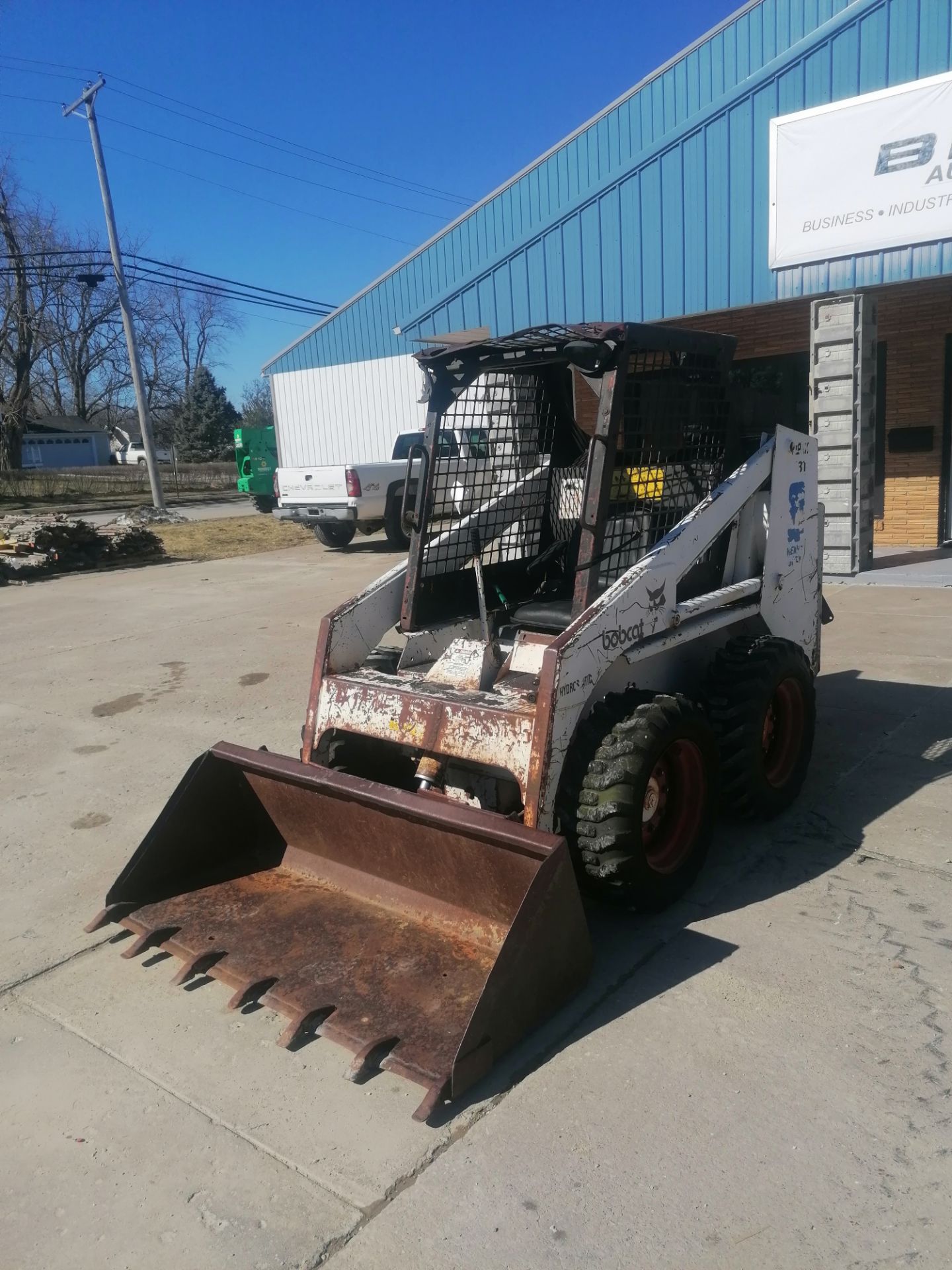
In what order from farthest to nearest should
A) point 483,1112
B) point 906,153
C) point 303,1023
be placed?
point 906,153 → point 303,1023 → point 483,1112

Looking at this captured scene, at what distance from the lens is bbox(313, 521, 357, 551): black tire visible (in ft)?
57.0

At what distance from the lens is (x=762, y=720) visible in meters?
4.43

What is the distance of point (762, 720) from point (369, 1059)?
7.74ft

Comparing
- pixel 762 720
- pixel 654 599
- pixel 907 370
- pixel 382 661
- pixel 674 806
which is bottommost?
pixel 674 806

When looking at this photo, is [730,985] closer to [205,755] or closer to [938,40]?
[205,755]

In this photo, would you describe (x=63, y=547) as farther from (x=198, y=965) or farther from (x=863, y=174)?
(x=198, y=965)

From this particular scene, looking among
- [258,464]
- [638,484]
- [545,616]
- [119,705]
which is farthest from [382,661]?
[258,464]

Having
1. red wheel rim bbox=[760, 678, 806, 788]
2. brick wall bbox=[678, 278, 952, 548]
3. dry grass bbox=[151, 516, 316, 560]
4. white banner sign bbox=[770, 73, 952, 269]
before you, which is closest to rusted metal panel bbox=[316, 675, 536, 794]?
red wheel rim bbox=[760, 678, 806, 788]

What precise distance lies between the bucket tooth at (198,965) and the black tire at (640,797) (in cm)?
136

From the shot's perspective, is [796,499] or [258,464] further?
[258,464]

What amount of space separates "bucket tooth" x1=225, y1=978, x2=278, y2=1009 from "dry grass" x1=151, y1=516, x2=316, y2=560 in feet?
48.9

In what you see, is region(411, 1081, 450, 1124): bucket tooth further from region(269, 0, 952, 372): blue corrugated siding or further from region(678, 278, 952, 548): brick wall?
region(678, 278, 952, 548): brick wall

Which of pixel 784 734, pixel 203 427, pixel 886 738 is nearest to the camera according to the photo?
pixel 784 734

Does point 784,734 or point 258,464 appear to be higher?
point 258,464
